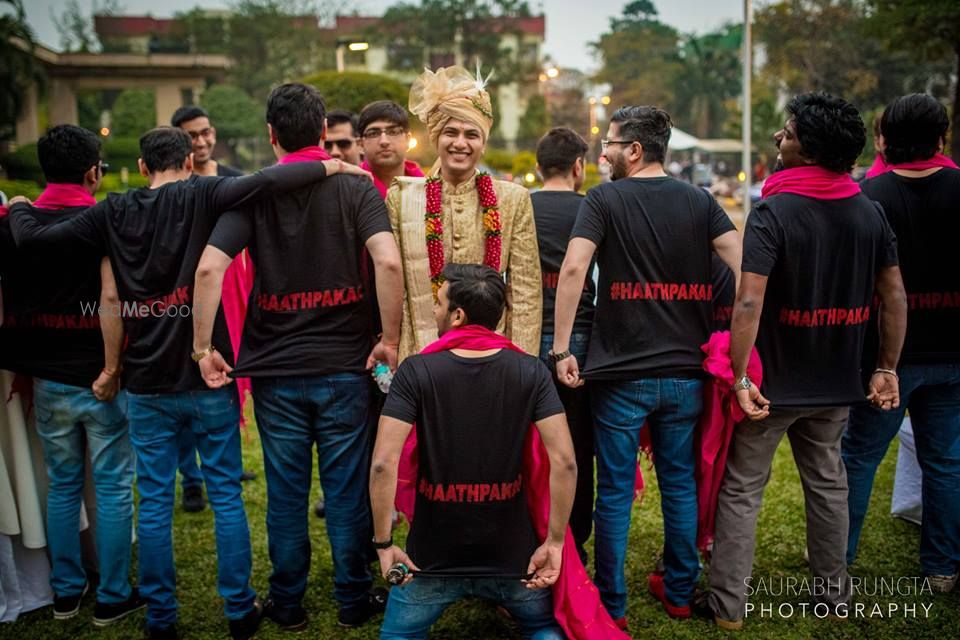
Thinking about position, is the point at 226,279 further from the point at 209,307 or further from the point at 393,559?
the point at 393,559

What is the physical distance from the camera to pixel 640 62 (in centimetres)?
5550

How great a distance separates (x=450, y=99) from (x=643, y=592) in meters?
2.51

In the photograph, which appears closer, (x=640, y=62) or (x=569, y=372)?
(x=569, y=372)

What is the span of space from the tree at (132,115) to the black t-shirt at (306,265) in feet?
119

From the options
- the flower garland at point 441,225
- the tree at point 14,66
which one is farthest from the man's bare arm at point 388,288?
the tree at point 14,66

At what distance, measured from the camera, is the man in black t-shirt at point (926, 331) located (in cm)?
352

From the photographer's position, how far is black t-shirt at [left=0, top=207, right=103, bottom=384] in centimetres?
351

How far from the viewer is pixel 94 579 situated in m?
4.05

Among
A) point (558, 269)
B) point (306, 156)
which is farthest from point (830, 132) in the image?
point (306, 156)

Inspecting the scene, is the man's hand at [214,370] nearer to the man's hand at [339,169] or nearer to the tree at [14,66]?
the man's hand at [339,169]

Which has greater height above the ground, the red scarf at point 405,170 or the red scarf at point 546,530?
the red scarf at point 405,170

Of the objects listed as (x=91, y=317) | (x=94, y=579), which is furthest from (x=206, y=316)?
(x=94, y=579)

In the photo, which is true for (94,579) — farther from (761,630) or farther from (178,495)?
(761,630)

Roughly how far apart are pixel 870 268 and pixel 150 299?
10.0 ft
